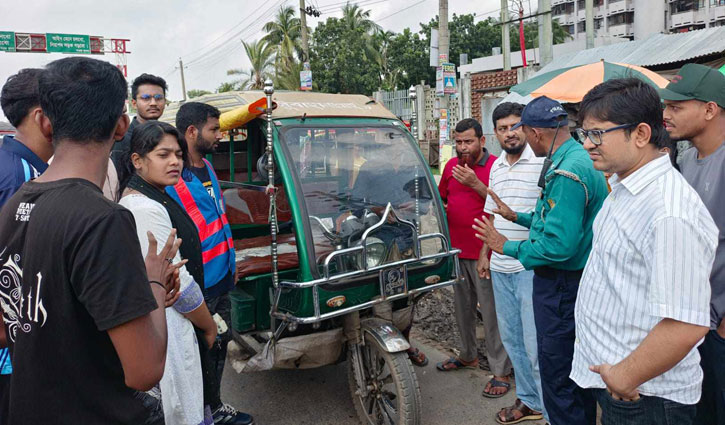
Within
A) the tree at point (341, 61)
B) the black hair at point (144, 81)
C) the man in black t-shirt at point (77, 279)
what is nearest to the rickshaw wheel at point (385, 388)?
the man in black t-shirt at point (77, 279)

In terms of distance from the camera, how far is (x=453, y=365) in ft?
13.8

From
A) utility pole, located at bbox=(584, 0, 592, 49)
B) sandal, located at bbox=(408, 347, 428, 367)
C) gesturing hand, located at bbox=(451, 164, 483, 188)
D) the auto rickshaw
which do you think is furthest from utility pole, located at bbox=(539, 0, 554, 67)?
sandal, located at bbox=(408, 347, 428, 367)

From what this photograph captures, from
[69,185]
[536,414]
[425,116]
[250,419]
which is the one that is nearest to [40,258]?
[69,185]

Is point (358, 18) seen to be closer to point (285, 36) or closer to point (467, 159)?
point (285, 36)

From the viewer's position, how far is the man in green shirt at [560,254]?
2525 mm

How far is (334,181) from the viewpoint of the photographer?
3447mm

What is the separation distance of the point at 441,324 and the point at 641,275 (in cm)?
350

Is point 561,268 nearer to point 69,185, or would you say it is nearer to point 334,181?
point 334,181

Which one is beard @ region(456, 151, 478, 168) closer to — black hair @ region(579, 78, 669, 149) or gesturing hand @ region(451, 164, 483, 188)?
gesturing hand @ region(451, 164, 483, 188)

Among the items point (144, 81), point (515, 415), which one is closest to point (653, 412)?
point (515, 415)

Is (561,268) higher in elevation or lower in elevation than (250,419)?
higher

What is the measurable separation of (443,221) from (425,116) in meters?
14.0

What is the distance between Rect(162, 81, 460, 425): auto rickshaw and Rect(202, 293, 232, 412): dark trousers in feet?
0.66

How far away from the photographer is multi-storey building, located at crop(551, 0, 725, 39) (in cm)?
2058
